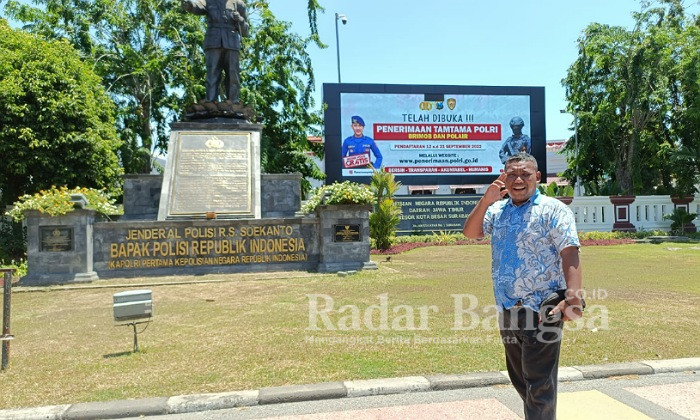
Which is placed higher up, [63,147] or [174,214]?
[63,147]

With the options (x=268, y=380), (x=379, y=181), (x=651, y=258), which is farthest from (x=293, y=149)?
(x=268, y=380)

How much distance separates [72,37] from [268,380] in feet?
86.6

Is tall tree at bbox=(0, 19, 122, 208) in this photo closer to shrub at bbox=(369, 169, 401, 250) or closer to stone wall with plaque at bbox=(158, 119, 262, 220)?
stone wall with plaque at bbox=(158, 119, 262, 220)

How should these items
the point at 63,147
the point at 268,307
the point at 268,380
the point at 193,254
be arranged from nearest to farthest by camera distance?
the point at 268,380 → the point at 268,307 → the point at 193,254 → the point at 63,147

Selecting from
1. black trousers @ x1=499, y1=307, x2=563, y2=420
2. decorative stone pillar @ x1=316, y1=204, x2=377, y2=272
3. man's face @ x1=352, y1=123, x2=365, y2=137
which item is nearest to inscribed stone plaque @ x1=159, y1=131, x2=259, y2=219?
decorative stone pillar @ x1=316, y1=204, x2=377, y2=272

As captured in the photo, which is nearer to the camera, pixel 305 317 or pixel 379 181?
pixel 305 317

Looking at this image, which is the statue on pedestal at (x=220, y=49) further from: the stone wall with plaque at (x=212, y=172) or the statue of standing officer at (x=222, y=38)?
the stone wall with plaque at (x=212, y=172)

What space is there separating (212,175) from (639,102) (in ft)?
68.0

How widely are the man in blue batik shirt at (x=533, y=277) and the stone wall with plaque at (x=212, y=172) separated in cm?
874

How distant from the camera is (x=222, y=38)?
14.0m

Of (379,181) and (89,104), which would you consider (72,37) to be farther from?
(379,181)

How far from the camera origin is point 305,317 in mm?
6477

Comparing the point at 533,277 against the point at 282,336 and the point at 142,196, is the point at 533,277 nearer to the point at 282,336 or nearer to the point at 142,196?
the point at 282,336

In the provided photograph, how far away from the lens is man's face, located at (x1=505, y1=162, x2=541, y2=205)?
9.65ft
